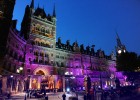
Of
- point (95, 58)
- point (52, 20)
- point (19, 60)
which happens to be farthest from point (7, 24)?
point (95, 58)

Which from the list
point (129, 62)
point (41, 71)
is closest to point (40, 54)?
point (41, 71)

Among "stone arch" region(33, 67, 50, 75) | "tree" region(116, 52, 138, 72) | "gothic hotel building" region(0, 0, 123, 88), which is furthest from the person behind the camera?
"tree" region(116, 52, 138, 72)

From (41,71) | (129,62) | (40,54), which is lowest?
(41,71)

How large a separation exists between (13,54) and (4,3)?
22.9m

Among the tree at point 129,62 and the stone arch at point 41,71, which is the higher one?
the tree at point 129,62

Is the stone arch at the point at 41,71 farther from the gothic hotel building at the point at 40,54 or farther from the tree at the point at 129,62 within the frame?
the tree at the point at 129,62

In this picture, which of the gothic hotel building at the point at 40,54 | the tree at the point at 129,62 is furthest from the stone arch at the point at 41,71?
the tree at the point at 129,62

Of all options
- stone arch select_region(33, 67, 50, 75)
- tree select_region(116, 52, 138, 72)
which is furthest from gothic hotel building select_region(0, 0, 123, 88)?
tree select_region(116, 52, 138, 72)

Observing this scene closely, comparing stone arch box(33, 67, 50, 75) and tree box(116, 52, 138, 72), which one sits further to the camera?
Answer: tree box(116, 52, 138, 72)

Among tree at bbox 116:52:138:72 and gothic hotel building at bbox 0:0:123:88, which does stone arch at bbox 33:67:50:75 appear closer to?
gothic hotel building at bbox 0:0:123:88

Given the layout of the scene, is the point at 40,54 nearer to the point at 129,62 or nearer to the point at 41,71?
the point at 41,71

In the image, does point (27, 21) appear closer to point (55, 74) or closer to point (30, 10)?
point (30, 10)

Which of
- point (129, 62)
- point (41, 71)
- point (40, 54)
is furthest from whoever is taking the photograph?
point (40, 54)

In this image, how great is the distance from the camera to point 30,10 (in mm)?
53812
